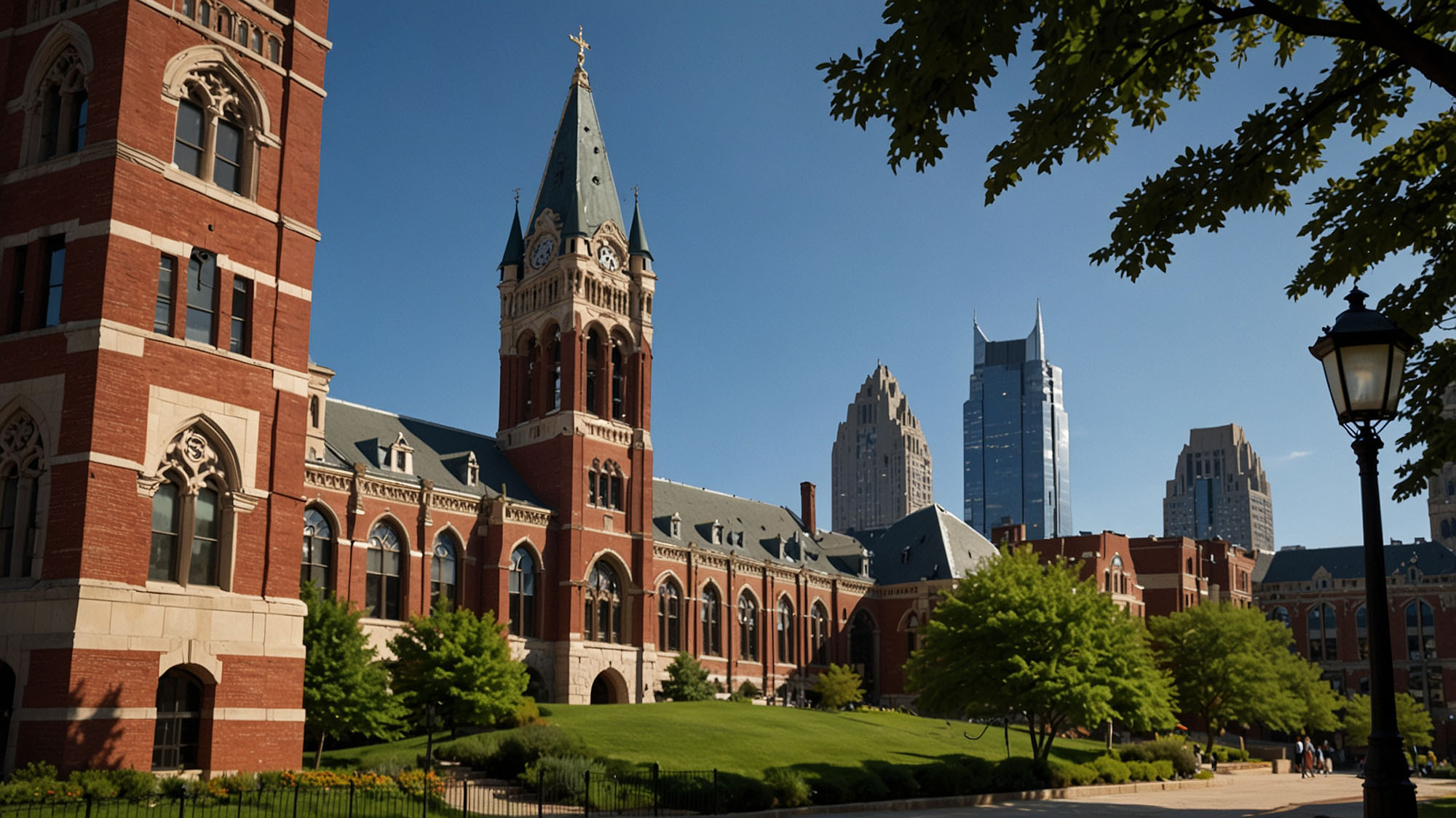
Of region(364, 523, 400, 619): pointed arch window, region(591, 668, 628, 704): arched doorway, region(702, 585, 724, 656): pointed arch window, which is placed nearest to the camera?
region(364, 523, 400, 619): pointed arch window

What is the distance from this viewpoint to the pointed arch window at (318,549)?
49438mm

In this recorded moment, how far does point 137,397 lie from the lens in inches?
943

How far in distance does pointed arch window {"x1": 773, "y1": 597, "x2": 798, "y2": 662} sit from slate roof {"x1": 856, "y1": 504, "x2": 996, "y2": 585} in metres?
10.0

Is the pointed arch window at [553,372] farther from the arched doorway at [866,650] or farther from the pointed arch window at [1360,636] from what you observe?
the pointed arch window at [1360,636]

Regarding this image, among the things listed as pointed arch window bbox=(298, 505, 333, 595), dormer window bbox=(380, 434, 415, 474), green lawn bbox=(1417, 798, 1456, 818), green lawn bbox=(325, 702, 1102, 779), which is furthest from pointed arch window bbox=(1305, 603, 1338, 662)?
pointed arch window bbox=(298, 505, 333, 595)

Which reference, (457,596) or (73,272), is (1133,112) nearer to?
(73,272)

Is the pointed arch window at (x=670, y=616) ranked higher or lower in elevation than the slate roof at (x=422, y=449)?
lower

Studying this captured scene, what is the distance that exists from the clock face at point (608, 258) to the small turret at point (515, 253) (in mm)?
4891

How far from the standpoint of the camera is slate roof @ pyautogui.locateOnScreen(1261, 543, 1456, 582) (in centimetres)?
10056

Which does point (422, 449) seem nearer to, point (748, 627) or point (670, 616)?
point (670, 616)

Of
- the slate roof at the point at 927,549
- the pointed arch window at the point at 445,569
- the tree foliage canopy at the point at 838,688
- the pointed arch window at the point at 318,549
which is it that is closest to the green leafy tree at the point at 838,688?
the tree foliage canopy at the point at 838,688

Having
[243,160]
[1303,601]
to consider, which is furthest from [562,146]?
[1303,601]

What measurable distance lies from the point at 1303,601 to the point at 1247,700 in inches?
1852

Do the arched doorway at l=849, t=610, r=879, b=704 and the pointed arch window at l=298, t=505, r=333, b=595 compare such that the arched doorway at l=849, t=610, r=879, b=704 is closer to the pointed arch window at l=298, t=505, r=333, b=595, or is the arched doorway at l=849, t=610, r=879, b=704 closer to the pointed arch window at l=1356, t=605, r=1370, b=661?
the pointed arch window at l=298, t=505, r=333, b=595
